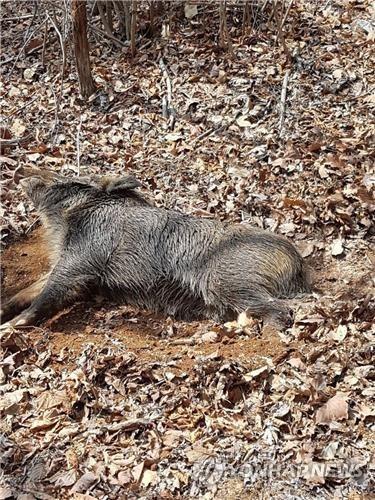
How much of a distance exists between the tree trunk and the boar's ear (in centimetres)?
292

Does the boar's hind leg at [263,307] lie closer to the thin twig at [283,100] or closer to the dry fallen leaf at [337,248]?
the dry fallen leaf at [337,248]

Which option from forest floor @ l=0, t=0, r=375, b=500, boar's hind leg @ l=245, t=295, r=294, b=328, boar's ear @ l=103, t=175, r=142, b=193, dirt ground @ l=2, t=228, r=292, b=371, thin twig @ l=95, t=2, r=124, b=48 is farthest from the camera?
thin twig @ l=95, t=2, r=124, b=48

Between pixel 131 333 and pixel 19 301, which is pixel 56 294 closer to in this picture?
pixel 19 301

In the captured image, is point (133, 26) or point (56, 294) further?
point (133, 26)

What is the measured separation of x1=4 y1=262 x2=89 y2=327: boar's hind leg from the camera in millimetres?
6133

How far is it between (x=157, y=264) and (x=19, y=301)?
1389mm

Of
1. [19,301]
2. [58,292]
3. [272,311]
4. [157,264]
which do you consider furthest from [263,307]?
[19,301]

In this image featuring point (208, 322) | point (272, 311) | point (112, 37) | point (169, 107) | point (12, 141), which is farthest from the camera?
point (112, 37)

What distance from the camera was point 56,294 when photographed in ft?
20.8

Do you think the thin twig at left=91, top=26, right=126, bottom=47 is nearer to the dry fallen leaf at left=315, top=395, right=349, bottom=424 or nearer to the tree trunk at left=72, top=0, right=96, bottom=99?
the tree trunk at left=72, top=0, right=96, bottom=99

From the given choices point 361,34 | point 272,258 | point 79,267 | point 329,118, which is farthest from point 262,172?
point 361,34

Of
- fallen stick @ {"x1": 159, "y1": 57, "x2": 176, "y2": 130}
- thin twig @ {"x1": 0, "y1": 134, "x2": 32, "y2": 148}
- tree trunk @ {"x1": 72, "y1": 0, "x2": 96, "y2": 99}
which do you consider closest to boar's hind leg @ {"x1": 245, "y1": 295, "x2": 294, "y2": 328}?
fallen stick @ {"x1": 159, "y1": 57, "x2": 176, "y2": 130}

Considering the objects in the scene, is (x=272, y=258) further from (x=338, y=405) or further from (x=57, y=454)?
(x=57, y=454)

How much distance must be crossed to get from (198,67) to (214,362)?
19.6 ft
